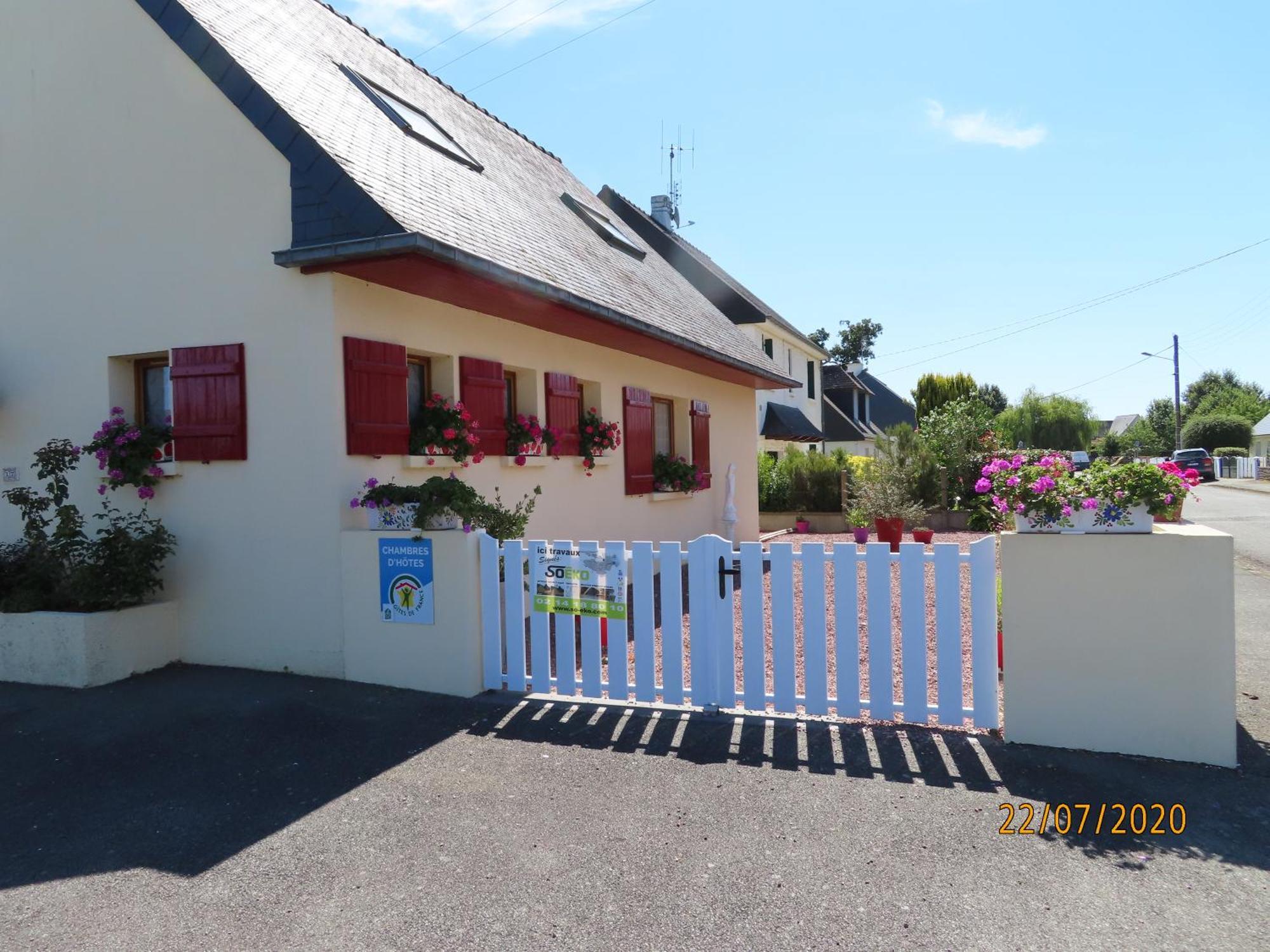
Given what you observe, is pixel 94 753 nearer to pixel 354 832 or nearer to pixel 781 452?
pixel 354 832

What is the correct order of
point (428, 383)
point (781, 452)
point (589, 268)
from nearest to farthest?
point (428, 383)
point (589, 268)
point (781, 452)

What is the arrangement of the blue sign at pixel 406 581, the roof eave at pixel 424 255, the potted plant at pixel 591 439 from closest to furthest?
the roof eave at pixel 424 255, the blue sign at pixel 406 581, the potted plant at pixel 591 439

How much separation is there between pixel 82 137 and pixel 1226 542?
8624mm

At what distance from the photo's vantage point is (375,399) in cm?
640

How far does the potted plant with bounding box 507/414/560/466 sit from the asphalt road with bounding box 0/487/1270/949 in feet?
11.0

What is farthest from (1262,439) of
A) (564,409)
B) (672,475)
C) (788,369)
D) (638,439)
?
(564,409)

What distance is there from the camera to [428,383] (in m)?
7.49

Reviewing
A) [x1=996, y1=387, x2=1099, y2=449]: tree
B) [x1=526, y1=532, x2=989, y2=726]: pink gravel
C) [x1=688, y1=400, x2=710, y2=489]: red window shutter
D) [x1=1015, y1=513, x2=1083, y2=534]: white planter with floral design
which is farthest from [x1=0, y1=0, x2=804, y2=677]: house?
[x1=996, y1=387, x2=1099, y2=449]: tree

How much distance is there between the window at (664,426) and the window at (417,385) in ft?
17.2

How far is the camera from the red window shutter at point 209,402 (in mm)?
6355

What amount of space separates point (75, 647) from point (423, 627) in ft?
8.35

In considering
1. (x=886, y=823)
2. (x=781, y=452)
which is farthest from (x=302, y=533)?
(x=781, y=452)

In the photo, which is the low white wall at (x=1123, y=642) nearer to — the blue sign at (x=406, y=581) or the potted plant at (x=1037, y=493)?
the potted plant at (x=1037, y=493)
